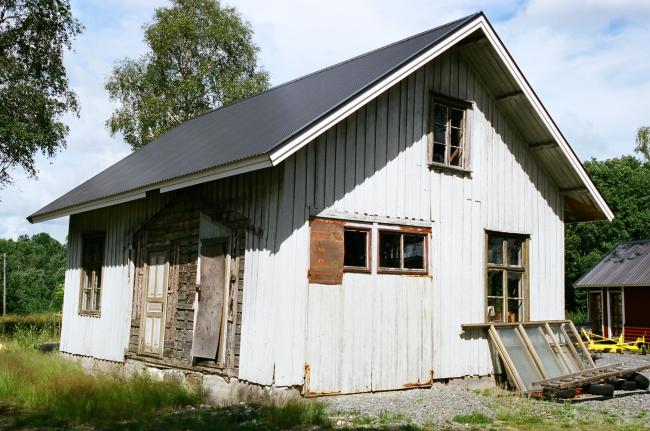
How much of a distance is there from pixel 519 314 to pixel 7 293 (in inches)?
2303

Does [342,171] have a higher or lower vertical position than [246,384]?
higher

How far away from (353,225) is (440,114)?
10.4 feet

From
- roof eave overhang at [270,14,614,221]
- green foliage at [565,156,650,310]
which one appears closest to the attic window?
roof eave overhang at [270,14,614,221]

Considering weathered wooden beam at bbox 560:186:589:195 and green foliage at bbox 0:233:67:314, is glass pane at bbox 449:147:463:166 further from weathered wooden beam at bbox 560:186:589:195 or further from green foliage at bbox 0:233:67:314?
green foliage at bbox 0:233:67:314

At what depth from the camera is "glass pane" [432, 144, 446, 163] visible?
42.0 feet

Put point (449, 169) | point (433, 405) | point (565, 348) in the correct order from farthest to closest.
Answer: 1. point (565, 348)
2. point (449, 169)
3. point (433, 405)

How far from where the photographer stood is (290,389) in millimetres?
10180

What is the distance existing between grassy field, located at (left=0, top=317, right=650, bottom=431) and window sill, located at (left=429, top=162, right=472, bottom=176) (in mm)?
3922

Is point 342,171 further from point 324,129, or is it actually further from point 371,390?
point 371,390

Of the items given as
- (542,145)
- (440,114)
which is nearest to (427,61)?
(440,114)

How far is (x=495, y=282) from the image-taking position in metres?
13.6

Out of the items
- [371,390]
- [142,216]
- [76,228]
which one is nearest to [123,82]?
A: [76,228]

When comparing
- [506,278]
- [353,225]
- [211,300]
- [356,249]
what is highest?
[353,225]

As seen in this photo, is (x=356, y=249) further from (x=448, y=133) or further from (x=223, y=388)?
(x=448, y=133)
